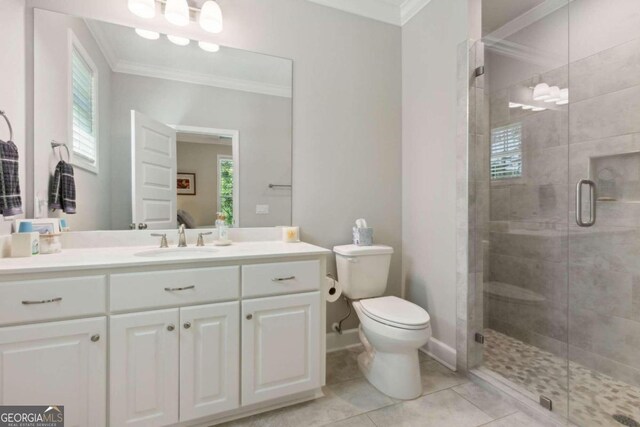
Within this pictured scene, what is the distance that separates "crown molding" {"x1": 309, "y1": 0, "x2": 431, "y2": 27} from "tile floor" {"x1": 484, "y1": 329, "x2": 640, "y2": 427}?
7.89 ft

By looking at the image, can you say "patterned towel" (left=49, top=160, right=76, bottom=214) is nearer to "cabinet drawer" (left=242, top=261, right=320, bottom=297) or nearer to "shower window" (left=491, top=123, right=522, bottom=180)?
"cabinet drawer" (left=242, top=261, right=320, bottom=297)

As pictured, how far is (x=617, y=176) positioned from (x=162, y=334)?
104 inches

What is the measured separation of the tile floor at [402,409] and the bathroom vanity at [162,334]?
8 centimetres

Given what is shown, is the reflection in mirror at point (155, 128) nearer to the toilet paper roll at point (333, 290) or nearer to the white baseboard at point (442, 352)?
the toilet paper roll at point (333, 290)

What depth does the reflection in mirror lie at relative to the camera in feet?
5.13

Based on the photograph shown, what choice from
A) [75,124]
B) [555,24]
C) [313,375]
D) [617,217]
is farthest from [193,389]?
[555,24]

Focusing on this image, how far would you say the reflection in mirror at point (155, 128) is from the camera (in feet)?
5.13

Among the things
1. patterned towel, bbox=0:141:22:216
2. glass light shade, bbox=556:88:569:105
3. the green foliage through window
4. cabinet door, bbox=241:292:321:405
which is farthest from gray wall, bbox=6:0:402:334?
patterned towel, bbox=0:141:22:216

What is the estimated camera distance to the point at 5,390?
42.4 inches

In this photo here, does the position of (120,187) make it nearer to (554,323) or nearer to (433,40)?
(433,40)

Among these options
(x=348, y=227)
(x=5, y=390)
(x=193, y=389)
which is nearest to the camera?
(x=5, y=390)

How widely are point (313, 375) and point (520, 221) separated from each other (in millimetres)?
1771

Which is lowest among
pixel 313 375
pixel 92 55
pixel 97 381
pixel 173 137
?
pixel 313 375

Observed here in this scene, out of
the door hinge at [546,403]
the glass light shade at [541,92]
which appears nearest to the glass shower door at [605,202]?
the glass light shade at [541,92]
